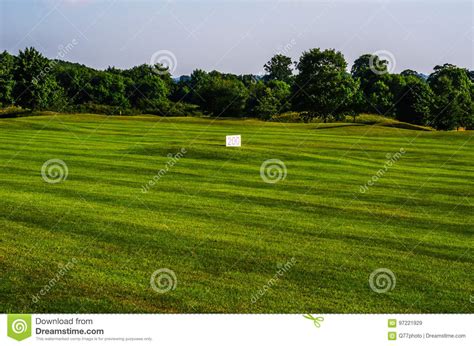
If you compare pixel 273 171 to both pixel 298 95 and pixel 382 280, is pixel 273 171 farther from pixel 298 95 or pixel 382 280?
pixel 298 95

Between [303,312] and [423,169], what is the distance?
2740cm

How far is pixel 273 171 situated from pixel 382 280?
20.0 meters

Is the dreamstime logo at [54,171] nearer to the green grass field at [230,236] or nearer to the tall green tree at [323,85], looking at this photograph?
the green grass field at [230,236]

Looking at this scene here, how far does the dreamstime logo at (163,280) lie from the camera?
13.6 m

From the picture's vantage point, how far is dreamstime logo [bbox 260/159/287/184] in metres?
31.1

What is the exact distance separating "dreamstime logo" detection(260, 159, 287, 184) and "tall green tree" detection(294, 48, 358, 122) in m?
55.5

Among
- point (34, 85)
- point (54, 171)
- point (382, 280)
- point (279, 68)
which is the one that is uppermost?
point (279, 68)

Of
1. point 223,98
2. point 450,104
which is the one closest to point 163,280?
point 450,104

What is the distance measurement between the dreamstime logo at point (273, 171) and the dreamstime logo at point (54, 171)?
10.1 m

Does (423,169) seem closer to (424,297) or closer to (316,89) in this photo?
(424,297)

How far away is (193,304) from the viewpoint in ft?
41.7

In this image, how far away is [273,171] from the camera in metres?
34.4
